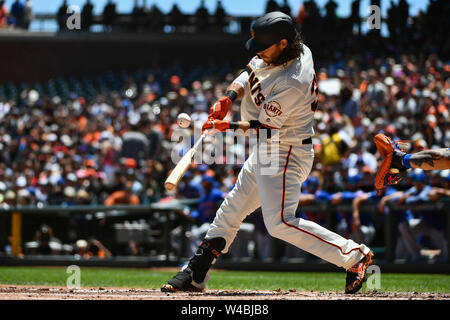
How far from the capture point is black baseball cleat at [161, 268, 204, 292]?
534cm

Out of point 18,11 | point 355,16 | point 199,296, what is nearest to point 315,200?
point 199,296

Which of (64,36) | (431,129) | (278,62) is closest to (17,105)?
(64,36)

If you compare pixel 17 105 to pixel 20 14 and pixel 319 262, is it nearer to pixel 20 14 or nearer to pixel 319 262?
pixel 20 14

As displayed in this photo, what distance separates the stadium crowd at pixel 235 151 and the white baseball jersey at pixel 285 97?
4598 mm

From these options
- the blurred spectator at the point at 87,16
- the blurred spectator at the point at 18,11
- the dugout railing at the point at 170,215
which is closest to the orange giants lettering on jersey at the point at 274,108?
the dugout railing at the point at 170,215

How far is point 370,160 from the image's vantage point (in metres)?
10.6

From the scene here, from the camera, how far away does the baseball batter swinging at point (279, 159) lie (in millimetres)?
5152

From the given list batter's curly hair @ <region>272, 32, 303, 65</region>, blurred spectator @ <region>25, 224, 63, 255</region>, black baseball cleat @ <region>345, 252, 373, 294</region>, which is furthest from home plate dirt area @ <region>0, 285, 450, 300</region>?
blurred spectator @ <region>25, 224, 63, 255</region>

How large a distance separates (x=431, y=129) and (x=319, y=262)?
2843mm

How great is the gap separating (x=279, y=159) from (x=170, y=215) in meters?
6.30

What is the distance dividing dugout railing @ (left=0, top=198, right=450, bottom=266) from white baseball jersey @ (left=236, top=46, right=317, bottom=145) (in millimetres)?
4598

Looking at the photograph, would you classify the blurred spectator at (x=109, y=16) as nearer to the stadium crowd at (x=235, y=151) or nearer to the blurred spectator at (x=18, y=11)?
the blurred spectator at (x=18, y=11)

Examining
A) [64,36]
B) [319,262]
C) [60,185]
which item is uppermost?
[64,36]

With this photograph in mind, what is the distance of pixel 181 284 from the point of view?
536cm
